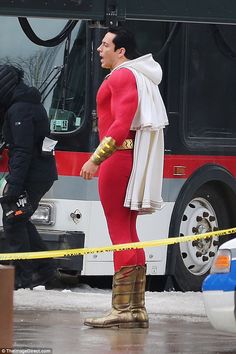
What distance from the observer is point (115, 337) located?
31.1 feet

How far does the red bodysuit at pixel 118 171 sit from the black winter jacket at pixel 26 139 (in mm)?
1848

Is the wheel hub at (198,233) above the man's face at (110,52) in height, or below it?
below

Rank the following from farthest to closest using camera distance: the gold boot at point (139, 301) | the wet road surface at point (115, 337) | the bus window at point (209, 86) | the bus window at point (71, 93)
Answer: the bus window at point (209, 86)
the bus window at point (71, 93)
the gold boot at point (139, 301)
the wet road surface at point (115, 337)

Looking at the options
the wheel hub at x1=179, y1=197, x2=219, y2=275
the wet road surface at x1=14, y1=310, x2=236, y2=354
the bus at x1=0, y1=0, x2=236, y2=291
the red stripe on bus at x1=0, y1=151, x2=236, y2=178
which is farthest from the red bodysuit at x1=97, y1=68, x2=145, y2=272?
the wheel hub at x1=179, y1=197, x2=219, y2=275

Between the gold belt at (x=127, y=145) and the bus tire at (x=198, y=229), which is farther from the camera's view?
the bus tire at (x=198, y=229)

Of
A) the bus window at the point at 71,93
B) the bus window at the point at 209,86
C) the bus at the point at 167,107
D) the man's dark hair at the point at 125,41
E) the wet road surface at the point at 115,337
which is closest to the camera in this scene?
the wet road surface at the point at 115,337

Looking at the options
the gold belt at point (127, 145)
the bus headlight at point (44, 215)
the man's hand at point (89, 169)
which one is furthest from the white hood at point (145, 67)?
the bus headlight at point (44, 215)

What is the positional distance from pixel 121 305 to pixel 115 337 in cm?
50

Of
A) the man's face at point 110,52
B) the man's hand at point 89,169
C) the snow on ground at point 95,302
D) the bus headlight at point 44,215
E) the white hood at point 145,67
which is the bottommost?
the snow on ground at point 95,302

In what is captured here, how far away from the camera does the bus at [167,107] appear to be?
12.1 meters

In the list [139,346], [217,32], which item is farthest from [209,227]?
[139,346]

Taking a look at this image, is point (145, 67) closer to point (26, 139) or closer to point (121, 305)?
point (121, 305)

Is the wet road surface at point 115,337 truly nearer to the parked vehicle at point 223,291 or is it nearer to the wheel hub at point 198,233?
the parked vehicle at point 223,291

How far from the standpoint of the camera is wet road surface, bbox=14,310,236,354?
897 centimetres
